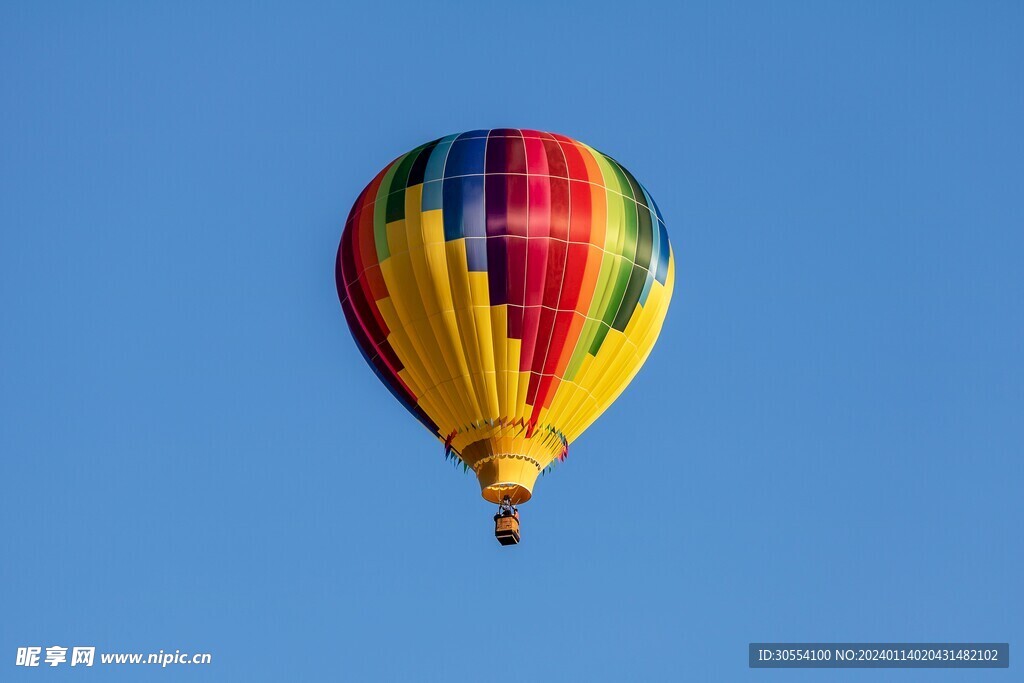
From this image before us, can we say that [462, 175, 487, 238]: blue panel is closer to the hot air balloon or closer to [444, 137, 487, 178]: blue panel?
the hot air balloon

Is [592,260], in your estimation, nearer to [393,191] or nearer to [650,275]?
[650,275]

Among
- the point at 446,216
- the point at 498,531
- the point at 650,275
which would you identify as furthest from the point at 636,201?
the point at 498,531

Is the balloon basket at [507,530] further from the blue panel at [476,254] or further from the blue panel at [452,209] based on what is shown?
the blue panel at [452,209]

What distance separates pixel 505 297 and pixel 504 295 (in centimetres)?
4

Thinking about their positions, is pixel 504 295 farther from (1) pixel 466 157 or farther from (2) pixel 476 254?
(1) pixel 466 157

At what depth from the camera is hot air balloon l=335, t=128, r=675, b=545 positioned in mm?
27484

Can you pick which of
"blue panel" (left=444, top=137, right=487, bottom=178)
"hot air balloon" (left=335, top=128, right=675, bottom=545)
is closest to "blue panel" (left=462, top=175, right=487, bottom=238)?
"hot air balloon" (left=335, top=128, right=675, bottom=545)

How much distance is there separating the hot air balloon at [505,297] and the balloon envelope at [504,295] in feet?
0.07

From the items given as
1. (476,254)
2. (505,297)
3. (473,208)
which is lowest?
(505,297)

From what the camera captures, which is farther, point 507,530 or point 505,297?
point 505,297

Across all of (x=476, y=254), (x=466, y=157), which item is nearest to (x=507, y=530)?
(x=476, y=254)

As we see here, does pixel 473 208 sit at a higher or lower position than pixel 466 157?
lower

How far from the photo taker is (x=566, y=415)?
2800 cm

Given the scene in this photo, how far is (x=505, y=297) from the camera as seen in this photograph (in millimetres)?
27438
